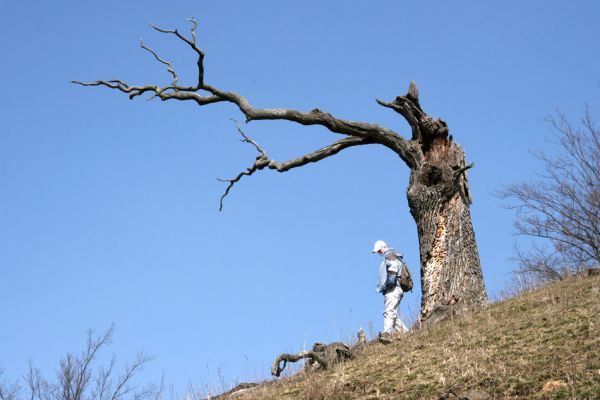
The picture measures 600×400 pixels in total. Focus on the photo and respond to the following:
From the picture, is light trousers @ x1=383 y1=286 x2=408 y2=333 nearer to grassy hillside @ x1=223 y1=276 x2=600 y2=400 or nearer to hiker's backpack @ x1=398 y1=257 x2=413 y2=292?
hiker's backpack @ x1=398 y1=257 x2=413 y2=292

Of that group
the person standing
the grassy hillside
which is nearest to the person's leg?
the person standing

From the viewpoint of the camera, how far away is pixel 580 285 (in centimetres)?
1355

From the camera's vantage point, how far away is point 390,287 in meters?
14.9

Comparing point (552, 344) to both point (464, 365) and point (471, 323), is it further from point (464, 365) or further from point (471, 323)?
point (471, 323)

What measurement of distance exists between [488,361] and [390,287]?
514cm

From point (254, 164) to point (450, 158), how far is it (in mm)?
3967

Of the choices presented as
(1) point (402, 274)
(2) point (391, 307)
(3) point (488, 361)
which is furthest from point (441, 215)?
(3) point (488, 361)

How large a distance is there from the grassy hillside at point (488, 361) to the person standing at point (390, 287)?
1574 mm

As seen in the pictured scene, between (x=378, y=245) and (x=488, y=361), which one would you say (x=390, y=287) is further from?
Answer: (x=488, y=361)

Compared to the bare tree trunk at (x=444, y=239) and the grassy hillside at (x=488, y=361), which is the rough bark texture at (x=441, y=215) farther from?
the grassy hillside at (x=488, y=361)

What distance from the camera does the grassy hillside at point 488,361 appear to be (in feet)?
28.5

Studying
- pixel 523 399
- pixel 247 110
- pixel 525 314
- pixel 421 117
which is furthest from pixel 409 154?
pixel 523 399

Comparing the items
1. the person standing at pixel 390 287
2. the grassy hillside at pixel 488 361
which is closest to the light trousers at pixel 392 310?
the person standing at pixel 390 287

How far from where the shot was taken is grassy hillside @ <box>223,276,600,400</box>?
8672 millimetres
